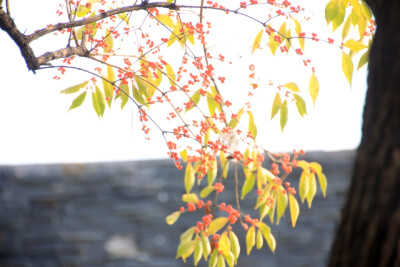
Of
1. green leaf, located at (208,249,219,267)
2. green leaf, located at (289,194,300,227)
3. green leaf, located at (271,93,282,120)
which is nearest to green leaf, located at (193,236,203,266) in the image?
green leaf, located at (208,249,219,267)

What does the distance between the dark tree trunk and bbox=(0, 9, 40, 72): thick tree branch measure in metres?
1.56

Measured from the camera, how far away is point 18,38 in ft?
8.02

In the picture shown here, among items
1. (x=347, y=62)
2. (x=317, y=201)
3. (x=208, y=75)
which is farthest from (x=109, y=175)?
(x=347, y=62)

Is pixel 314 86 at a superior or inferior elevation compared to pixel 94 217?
superior

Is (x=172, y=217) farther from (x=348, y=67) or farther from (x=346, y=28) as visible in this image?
(x=346, y=28)

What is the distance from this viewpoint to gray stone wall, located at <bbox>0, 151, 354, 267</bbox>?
3492 mm

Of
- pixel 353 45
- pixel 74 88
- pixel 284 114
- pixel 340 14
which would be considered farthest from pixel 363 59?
pixel 74 88

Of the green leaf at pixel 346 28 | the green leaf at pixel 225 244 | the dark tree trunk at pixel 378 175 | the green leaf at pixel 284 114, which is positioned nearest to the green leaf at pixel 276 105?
the green leaf at pixel 284 114

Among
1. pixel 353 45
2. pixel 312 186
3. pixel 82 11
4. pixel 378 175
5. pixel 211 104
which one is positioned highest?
pixel 82 11

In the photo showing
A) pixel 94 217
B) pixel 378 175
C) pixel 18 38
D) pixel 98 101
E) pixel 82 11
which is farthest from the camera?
pixel 94 217

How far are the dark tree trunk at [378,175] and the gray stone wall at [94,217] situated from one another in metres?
2.20

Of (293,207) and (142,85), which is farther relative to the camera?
(142,85)

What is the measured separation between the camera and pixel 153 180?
3.65 metres

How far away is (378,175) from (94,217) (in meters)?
2.49
